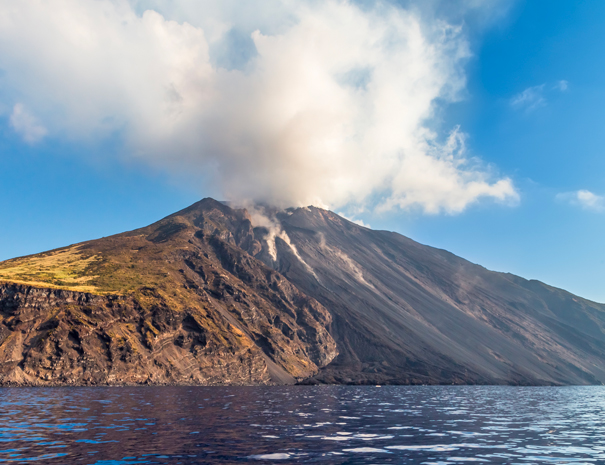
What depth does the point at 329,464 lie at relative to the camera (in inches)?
957

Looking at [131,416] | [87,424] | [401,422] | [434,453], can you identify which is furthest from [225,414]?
[434,453]

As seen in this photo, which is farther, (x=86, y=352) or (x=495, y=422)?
(x=86, y=352)

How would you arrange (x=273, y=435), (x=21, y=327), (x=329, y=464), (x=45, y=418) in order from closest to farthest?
(x=329, y=464), (x=273, y=435), (x=45, y=418), (x=21, y=327)

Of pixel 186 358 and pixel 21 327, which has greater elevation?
pixel 21 327

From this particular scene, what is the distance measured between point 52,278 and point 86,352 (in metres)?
67.1

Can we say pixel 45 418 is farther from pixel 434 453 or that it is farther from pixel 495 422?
pixel 495 422

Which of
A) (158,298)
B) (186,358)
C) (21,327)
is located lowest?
(186,358)

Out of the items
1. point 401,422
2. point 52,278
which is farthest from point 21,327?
point 401,422

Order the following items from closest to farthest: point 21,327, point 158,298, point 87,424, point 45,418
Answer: point 87,424 < point 45,418 < point 21,327 < point 158,298

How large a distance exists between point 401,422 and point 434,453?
18938 mm

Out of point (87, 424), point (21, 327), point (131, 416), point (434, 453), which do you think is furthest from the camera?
point (21, 327)

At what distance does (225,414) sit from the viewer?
50250 millimetres

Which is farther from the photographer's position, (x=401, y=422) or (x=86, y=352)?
(x=86, y=352)

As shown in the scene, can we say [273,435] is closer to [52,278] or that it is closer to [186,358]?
[186,358]
